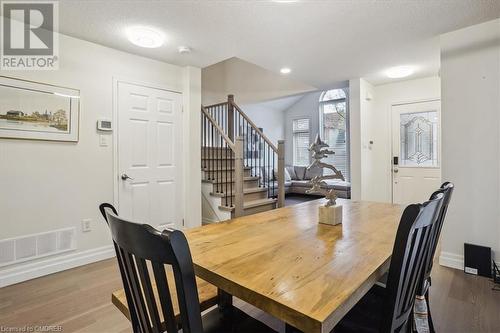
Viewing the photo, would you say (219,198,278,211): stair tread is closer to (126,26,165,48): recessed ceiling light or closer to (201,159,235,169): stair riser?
(201,159,235,169): stair riser

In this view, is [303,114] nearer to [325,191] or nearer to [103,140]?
[103,140]

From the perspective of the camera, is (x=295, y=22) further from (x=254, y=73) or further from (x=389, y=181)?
(x=254, y=73)

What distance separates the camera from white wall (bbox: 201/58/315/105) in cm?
574

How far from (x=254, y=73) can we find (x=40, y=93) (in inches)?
169

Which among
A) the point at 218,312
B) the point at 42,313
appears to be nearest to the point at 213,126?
the point at 42,313

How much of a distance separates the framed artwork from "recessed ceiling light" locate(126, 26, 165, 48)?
2.60 feet

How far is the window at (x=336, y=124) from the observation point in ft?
25.1

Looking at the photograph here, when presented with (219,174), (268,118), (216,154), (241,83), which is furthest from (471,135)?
(268,118)

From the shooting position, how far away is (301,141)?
867cm

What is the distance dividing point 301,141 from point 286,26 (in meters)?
6.30

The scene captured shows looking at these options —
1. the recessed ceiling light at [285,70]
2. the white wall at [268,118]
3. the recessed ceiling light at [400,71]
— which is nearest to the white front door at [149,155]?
the recessed ceiling light at [285,70]

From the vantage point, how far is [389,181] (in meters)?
4.53

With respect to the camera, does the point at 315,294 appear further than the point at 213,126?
No

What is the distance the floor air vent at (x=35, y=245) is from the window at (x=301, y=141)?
686 centimetres
